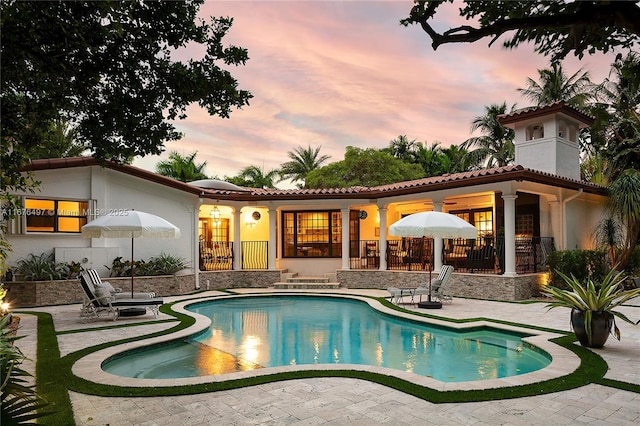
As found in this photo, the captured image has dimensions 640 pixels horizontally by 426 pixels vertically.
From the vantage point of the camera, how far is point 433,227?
38.4 feet

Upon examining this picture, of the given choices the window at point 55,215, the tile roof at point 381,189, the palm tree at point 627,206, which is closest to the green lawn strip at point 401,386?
the tile roof at point 381,189

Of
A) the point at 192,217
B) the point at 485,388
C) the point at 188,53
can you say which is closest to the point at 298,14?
the point at 188,53

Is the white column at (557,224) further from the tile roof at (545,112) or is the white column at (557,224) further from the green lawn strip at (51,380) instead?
the green lawn strip at (51,380)

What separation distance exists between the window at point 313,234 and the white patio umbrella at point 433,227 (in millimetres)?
7391

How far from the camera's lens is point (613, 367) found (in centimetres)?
651

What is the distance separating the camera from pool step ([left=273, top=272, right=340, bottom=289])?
17.6m

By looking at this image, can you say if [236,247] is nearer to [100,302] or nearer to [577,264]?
[100,302]

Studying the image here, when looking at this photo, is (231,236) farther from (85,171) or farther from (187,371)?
(187,371)

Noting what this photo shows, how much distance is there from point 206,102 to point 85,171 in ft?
36.3

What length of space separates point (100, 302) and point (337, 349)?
19.7 feet

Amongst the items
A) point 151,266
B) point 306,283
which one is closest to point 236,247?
point 306,283

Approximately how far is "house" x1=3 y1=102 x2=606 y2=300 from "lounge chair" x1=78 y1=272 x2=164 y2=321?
12.3 ft

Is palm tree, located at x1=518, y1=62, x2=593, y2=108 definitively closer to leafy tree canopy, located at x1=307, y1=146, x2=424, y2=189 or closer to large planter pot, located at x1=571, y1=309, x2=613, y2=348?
leafy tree canopy, located at x1=307, y1=146, x2=424, y2=189

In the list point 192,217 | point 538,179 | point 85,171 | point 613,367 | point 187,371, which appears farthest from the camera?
point 192,217
